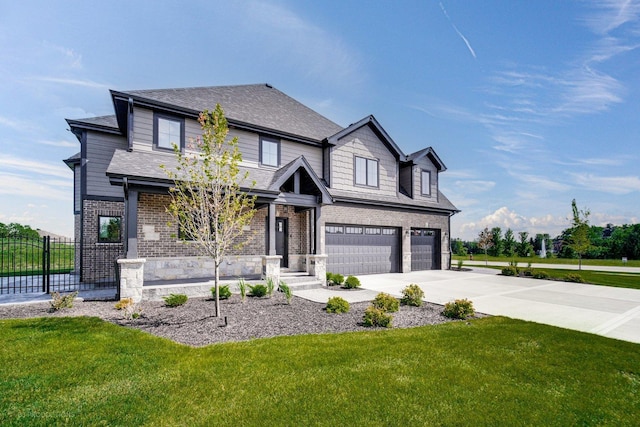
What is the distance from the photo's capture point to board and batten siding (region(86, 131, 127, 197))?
13.1 metres

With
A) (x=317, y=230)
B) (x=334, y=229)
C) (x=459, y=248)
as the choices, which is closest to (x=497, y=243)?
(x=459, y=248)

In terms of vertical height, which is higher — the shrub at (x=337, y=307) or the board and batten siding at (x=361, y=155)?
the board and batten siding at (x=361, y=155)

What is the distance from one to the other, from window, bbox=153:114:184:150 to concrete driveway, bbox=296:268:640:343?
25.8 feet

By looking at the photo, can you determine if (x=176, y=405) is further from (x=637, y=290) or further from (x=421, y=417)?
(x=637, y=290)

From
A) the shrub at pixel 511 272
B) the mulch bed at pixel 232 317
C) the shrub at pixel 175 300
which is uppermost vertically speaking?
the shrub at pixel 175 300

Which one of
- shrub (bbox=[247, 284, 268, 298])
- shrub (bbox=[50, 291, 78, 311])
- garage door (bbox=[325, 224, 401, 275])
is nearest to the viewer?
shrub (bbox=[50, 291, 78, 311])

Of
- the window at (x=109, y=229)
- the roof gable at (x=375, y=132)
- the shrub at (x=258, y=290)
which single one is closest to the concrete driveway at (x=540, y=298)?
the shrub at (x=258, y=290)

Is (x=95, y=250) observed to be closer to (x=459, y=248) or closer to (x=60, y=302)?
(x=60, y=302)

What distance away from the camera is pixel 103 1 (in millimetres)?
9078

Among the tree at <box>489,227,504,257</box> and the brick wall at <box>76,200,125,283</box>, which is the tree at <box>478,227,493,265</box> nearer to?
the tree at <box>489,227,504,257</box>

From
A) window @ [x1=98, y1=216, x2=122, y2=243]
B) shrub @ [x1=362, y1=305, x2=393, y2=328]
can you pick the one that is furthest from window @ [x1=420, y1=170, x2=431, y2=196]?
window @ [x1=98, y1=216, x2=122, y2=243]

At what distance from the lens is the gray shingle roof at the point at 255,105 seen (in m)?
12.4

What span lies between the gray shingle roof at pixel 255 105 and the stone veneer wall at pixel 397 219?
4.10m

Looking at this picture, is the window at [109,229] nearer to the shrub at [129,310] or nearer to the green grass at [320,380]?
→ the shrub at [129,310]
